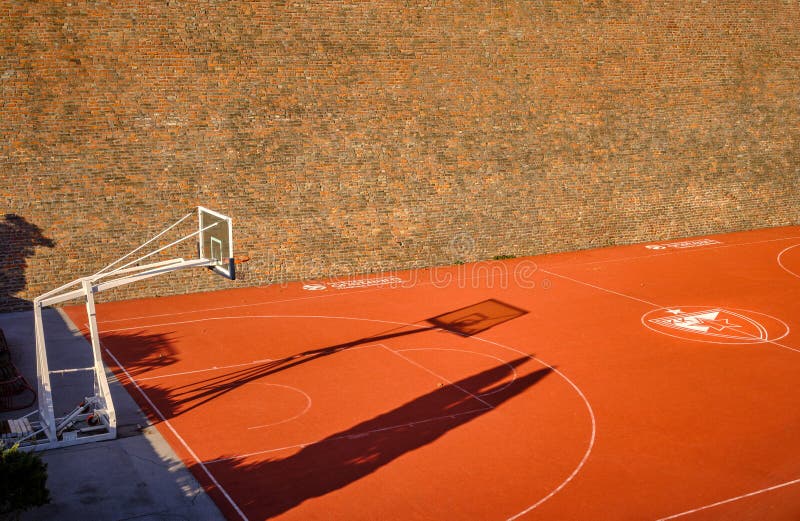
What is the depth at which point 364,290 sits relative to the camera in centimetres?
1992

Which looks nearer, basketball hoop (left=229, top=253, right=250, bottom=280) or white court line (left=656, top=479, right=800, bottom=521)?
white court line (left=656, top=479, right=800, bottom=521)

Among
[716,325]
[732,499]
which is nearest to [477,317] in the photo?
[716,325]

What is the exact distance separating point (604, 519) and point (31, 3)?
1662 centimetres

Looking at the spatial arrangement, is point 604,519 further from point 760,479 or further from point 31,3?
point 31,3

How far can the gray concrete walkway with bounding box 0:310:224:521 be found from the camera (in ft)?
30.0

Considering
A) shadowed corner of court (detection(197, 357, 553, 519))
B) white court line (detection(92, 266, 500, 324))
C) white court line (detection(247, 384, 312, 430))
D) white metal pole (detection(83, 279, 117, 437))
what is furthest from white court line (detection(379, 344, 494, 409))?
white metal pole (detection(83, 279, 117, 437))

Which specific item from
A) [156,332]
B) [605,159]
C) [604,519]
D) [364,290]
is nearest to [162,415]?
[156,332]

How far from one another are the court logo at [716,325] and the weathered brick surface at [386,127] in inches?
275

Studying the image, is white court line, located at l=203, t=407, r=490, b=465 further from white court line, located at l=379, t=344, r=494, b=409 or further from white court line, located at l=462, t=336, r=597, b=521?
white court line, located at l=462, t=336, r=597, b=521

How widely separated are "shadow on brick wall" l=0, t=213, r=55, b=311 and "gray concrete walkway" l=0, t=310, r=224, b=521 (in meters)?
5.80

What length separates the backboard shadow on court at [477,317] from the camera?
1647cm

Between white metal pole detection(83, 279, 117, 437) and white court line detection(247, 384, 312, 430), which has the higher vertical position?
white metal pole detection(83, 279, 117, 437)

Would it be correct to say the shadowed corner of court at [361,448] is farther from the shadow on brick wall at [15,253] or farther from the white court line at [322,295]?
the shadow on brick wall at [15,253]

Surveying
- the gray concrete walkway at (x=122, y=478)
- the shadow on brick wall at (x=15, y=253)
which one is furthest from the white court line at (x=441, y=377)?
the shadow on brick wall at (x=15, y=253)
